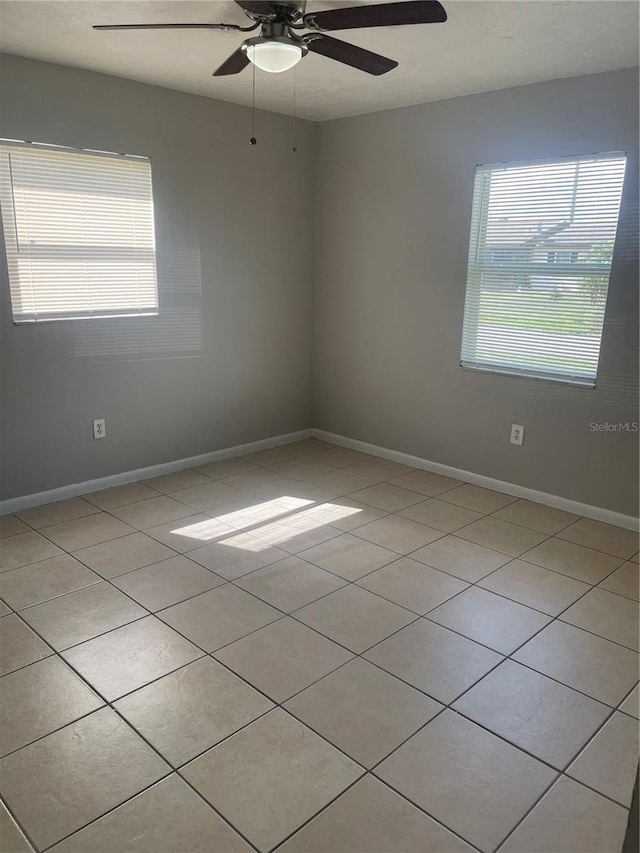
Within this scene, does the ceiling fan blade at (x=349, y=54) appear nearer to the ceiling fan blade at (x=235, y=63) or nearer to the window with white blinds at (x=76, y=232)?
the ceiling fan blade at (x=235, y=63)

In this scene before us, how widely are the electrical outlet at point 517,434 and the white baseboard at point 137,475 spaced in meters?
1.76

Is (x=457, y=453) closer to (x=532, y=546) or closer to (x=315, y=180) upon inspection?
(x=532, y=546)

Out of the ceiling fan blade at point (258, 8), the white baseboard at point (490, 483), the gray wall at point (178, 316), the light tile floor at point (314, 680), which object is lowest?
the light tile floor at point (314, 680)

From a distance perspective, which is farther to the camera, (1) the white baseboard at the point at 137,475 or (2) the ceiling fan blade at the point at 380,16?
(1) the white baseboard at the point at 137,475

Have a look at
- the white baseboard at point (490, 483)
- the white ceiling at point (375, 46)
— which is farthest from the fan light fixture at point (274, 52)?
the white baseboard at point (490, 483)

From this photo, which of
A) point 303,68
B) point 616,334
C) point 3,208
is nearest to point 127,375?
point 3,208

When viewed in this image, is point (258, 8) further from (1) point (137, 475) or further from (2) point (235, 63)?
(1) point (137, 475)

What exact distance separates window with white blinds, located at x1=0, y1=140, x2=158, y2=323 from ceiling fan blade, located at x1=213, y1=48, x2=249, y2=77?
114cm

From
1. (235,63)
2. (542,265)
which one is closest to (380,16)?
(235,63)

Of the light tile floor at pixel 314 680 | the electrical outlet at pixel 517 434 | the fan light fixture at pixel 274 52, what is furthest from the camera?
the electrical outlet at pixel 517 434

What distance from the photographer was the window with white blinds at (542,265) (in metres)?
3.15

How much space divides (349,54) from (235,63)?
480 millimetres

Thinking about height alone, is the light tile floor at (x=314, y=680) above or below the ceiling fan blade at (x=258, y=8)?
below

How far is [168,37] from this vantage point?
8.70ft
